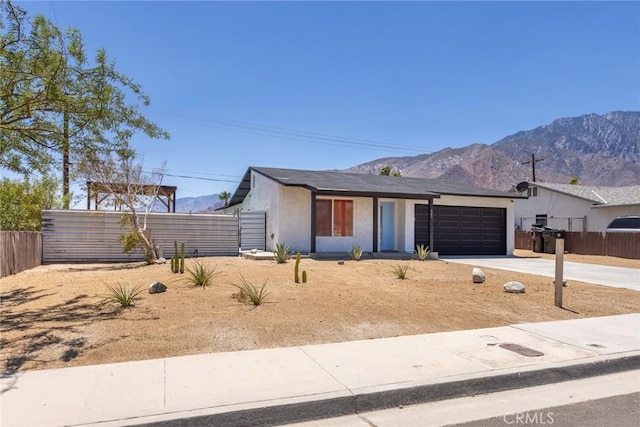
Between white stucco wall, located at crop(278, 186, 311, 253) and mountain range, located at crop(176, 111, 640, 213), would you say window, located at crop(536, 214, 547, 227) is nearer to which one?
white stucco wall, located at crop(278, 186, 311, 253)

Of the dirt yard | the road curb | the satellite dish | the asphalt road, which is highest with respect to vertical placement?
the satellite dish

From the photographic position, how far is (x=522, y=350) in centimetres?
589

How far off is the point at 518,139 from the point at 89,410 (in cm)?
21404

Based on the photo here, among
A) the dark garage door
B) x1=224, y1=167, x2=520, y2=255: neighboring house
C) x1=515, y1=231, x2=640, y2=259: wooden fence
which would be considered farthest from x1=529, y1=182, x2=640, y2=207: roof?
the dark garage door

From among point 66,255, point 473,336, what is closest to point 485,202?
point 473,336

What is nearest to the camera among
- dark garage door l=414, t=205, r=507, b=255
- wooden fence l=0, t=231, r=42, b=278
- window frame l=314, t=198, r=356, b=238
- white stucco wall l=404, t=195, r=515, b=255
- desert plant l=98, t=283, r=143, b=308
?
desert plant l=98, t=283, r=143, b=308

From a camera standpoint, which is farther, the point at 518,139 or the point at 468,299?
the point at 518,139

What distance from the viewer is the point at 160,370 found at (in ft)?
16.1

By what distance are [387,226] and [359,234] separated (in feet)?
5.96

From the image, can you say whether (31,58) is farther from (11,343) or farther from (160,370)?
(160,370)

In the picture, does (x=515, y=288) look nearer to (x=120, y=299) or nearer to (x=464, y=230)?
(x=120, y=299)

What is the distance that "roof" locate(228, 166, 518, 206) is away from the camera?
1789 centimetres

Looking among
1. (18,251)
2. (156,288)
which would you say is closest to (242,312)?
(156,288)

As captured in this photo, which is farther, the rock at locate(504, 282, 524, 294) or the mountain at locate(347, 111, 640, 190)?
the mountain at locate(347, 111, 640, 190)
